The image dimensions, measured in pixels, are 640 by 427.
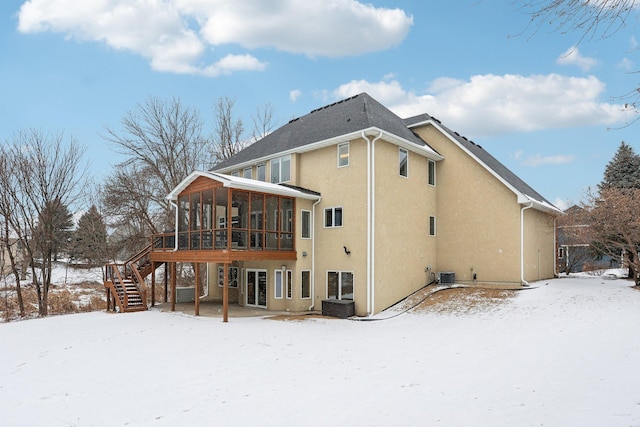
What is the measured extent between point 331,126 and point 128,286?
1208 cm

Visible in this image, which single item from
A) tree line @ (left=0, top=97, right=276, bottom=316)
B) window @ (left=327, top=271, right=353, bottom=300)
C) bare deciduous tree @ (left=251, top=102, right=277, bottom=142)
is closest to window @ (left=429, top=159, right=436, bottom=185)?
window @ (left=327, top=271, right=353, bottom=300)

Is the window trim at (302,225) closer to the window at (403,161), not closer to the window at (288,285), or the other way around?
the window at (288,285)

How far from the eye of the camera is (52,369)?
9812 mm

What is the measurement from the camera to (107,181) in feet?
96.6

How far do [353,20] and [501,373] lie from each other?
1077cm

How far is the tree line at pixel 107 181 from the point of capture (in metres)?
21.6

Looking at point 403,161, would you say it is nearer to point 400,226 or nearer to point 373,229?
point 400,226

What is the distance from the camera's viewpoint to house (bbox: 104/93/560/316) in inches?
625

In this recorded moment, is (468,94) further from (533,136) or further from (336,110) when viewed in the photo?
(336,110)

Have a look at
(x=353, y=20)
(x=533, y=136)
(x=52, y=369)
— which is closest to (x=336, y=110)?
(x=353, y=20)

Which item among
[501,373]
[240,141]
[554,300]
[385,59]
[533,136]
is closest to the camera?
[501,373]

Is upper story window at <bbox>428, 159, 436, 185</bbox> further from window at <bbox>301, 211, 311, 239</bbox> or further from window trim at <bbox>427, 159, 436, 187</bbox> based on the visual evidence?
window at <bbox>301, 211, 311, 239</bbox>

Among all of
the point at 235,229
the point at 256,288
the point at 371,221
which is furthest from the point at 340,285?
the point at 235,229

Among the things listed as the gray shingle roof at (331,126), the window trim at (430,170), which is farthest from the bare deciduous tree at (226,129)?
the window trim at (430,170)
